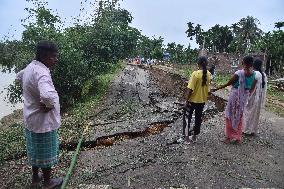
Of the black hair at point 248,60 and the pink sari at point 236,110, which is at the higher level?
the black hair at point 248,60

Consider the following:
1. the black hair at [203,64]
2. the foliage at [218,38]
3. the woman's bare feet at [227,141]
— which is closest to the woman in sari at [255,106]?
the woman's bare feet at [227,141]

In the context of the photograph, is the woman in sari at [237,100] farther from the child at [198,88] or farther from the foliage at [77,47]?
the foliage at [77,47]

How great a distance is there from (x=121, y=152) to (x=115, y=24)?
12126 millimetres

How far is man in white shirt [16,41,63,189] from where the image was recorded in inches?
170

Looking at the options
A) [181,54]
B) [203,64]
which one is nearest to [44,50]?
[203,64]

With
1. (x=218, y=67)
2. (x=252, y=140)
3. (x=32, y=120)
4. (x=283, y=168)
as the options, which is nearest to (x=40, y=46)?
(x=32, y=120)

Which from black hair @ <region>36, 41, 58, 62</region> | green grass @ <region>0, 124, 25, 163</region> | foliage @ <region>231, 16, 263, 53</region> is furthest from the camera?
foliage @ <region>231, 16, 263, 53</region>

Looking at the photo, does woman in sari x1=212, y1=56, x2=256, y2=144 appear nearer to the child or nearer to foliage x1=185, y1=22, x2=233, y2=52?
the child

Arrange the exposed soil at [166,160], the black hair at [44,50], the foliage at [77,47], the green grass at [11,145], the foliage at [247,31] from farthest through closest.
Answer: the foliage at [247,31] < the foliage at [77,47] < the green grass at [11,145] < the exposed soil at [166,160] < the black hair at [44,50]

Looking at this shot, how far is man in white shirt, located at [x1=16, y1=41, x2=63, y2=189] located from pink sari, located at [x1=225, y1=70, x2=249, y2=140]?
13.5 ft

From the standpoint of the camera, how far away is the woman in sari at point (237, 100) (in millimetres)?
7422

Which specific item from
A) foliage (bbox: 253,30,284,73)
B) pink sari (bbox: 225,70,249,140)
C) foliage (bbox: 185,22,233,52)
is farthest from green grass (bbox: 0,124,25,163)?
foliage (bbox: 185,22,233,52)

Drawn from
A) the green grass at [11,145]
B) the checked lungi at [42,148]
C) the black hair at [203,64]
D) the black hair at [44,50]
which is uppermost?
the black hair at [44,50]

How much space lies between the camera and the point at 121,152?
6922 mm
